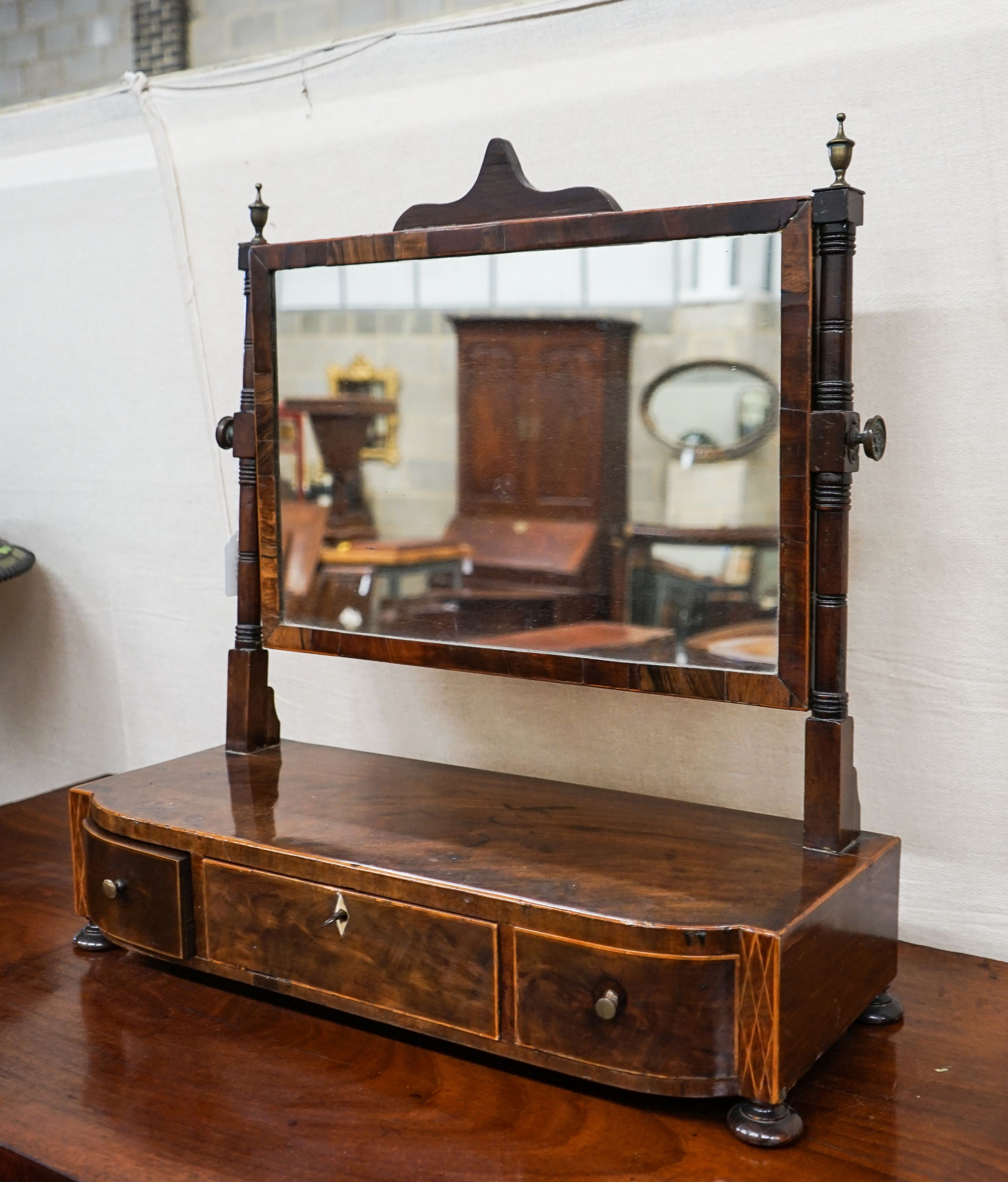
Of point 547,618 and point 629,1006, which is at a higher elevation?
point 547,618

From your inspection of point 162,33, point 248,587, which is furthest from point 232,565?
point 162,33

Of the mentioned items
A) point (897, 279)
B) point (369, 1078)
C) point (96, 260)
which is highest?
point (96, 260)

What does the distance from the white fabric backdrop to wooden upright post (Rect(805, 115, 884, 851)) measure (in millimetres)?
194

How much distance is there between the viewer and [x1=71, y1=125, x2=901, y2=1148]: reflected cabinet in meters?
1.06

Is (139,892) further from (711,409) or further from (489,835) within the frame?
(711,409)

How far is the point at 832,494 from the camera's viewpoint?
1.14 m

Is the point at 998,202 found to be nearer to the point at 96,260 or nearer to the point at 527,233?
the point at 527,233

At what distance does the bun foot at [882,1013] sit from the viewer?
4.00 ft

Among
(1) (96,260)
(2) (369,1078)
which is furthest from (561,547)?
(1) (96,260)

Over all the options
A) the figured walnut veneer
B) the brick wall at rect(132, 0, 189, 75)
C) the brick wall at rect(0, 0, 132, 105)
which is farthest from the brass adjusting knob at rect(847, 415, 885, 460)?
the brick wall at rect(0, 0, 132, 105)

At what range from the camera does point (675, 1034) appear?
1020 millimetres

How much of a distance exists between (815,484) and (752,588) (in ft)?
0.39

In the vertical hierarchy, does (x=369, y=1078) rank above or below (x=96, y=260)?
below

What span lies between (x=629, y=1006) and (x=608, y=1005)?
0.7 inches
